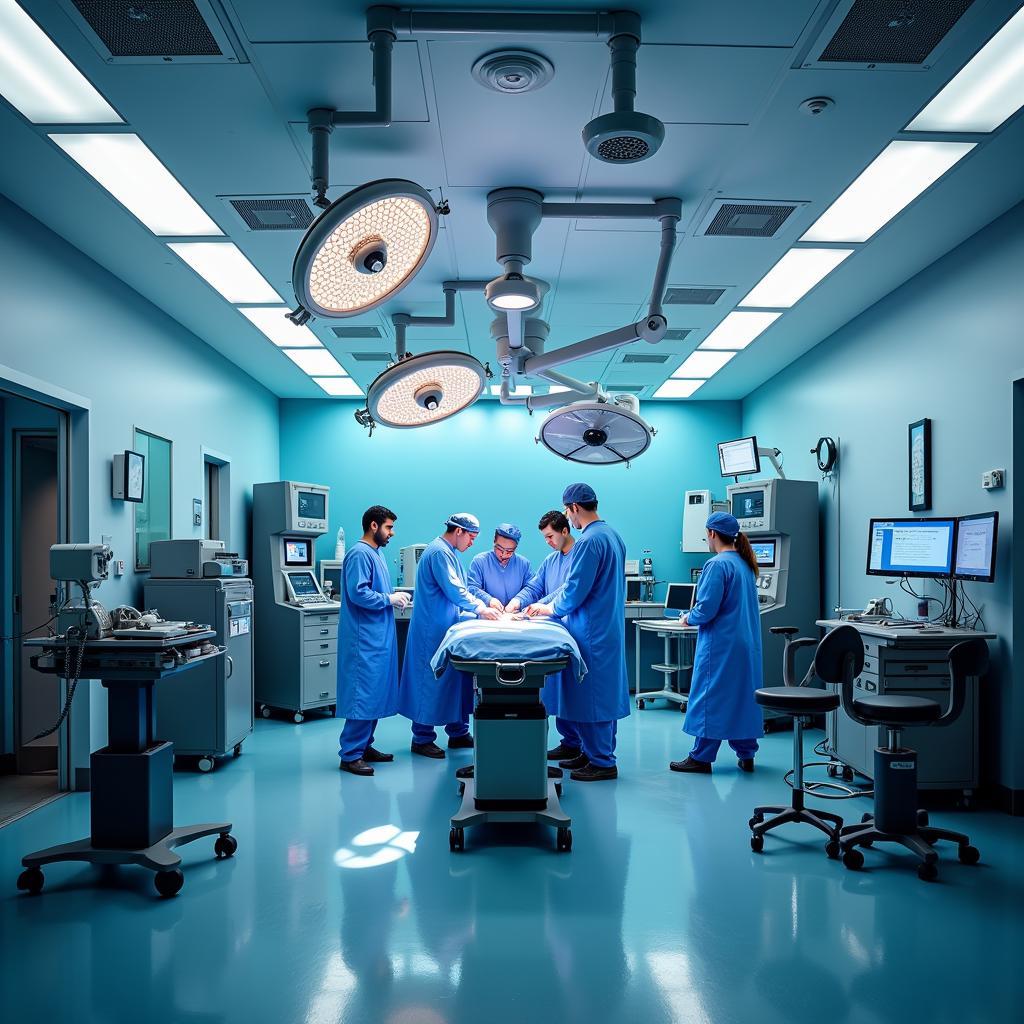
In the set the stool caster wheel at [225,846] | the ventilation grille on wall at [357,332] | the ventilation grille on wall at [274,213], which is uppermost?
the ventilation grille on wall at [274,213]

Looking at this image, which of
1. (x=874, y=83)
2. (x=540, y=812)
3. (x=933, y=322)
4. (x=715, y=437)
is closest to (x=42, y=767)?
(x=540, y=812)

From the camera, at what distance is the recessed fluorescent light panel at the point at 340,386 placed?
305 inches

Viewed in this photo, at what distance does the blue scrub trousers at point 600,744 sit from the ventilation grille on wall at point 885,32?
3.57 metres

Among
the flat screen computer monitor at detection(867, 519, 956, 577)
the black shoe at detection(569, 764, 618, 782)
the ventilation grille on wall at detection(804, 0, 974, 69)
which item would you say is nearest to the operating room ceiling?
the ventilation grille on wall at detection(804, 0, 974, 69)

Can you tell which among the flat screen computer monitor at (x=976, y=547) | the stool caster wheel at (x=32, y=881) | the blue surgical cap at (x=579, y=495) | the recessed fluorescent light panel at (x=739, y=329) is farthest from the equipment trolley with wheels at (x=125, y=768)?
the recessed fluorescent light panel at (x=739, y=329)

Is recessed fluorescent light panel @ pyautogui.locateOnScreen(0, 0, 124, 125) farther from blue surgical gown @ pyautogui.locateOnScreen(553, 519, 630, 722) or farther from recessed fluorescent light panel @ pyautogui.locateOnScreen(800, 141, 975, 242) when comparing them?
recessed fluorescent light panel @ pyautogui.locateOnScreen(800, 141, 975, 242)

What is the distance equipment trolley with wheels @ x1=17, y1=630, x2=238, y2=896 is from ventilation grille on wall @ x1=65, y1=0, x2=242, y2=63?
216 centimetres

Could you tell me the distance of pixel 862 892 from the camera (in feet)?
10.1

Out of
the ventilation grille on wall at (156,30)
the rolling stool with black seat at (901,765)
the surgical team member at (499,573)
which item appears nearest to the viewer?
the ventilation grille on wall at (156,30)

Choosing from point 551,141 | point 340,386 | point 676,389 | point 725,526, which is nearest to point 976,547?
point 725,526

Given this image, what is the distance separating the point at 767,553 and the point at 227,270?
15.4 ft

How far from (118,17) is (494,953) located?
10.8 ft

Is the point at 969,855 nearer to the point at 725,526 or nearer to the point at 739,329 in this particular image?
the point at 725,526

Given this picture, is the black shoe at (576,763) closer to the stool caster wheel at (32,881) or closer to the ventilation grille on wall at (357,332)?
the stool caster wheel at (32,881)
